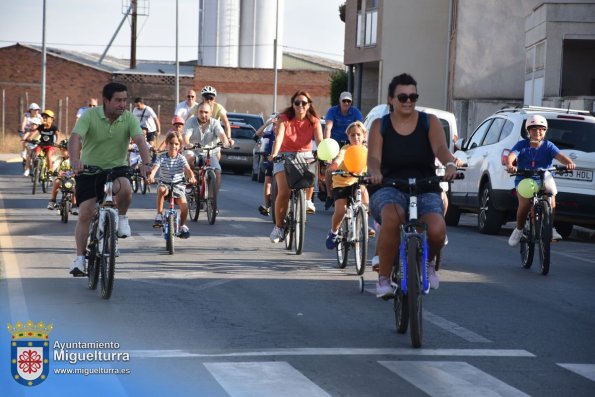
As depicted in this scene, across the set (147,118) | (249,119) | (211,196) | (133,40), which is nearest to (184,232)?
(211,196)

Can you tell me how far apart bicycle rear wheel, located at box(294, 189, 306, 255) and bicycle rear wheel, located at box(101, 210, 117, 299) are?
4248 millimetres

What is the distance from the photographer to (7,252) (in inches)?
583

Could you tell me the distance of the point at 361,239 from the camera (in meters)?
13.2

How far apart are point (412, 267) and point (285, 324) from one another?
4.51 ft

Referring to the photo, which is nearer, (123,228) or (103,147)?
(123,228)

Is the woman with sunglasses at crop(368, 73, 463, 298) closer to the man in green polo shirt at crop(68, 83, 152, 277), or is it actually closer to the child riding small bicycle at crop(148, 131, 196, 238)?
the man in green polo shirt at crop(68, 83, 152, 277)

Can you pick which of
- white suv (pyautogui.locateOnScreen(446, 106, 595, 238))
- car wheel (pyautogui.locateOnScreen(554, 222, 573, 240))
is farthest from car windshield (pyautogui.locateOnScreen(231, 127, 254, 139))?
white suv (pyautogui.locateOnScreen(446, 106, 595, 238))

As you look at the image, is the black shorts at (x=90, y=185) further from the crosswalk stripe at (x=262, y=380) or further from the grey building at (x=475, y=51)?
the grey building at (x=475, y=51)

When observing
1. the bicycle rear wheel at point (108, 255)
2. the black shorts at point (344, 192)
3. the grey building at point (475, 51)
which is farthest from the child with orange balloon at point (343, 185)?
the grey building at point (475, 51)

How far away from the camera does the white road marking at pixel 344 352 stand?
8516mm

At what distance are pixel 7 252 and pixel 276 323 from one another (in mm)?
5744

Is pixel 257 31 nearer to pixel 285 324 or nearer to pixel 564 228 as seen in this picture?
pixel 564 228

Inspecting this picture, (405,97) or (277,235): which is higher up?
(405,97)

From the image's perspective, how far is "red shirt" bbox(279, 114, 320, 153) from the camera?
15.5 m
